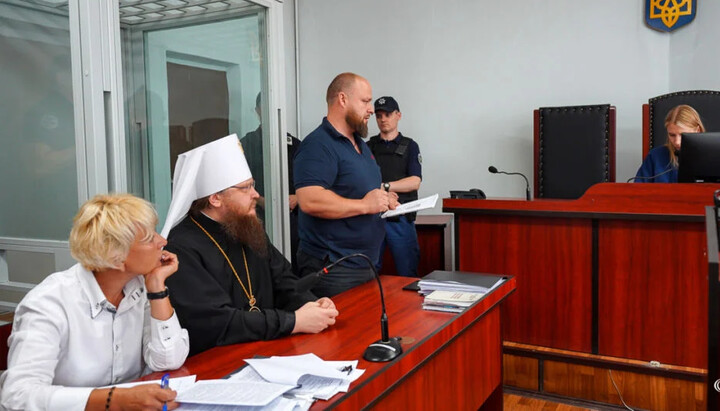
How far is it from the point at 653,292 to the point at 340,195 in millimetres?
1661

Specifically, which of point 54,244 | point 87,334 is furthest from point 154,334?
point 54,244

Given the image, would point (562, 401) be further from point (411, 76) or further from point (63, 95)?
point (411, 76)

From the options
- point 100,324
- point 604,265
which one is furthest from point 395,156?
point 100,324

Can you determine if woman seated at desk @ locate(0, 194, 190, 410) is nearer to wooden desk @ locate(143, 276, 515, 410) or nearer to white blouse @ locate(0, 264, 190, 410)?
white blouse @ locate(0, 264, 190, 410)

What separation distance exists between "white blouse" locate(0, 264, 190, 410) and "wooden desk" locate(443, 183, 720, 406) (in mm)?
2192

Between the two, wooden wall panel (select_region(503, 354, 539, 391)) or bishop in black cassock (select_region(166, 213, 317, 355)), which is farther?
wooden wall panel (select_region(503, 354, 539, 391))

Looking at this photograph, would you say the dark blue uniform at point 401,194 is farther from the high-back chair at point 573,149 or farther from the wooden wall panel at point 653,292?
the wooden wall panel at point 653,292

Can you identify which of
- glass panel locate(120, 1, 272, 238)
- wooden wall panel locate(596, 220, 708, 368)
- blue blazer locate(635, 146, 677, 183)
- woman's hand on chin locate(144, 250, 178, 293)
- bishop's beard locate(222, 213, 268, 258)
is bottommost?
wooden wall panel locate(596, 220, 708, 368)

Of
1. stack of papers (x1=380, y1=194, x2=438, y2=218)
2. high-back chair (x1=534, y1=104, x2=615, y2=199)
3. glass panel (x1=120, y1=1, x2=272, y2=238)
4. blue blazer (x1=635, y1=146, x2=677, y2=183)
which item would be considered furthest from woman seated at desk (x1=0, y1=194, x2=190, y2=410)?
high-back chair (x1=534, y1=104, x2=615, y2=199)

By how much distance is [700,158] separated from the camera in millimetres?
3053

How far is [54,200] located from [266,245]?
1.13 m

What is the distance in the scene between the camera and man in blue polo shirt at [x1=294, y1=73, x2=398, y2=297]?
271cm

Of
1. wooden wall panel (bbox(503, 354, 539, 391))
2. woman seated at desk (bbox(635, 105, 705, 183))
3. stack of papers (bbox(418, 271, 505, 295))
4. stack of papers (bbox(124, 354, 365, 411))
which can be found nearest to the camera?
stack of papers (bbox(124, 354, 365, 411))

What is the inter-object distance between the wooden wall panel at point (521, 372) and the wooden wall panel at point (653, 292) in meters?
0.39
